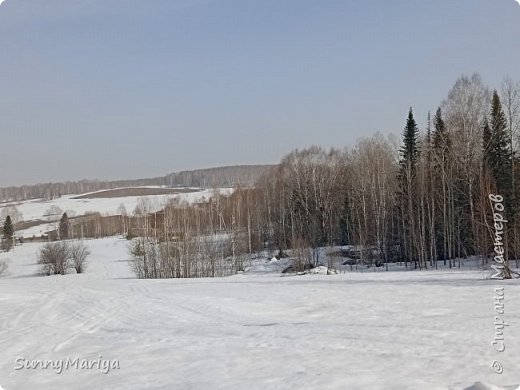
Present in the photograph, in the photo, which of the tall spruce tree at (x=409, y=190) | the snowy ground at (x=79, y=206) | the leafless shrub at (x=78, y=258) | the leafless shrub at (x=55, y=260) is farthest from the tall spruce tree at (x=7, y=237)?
the tall spruce tree at (x=409, y=190)

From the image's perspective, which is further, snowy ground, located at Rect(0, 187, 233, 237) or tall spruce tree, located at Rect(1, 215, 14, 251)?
snowy ground, located at Rect(0, 187, 233, 237)

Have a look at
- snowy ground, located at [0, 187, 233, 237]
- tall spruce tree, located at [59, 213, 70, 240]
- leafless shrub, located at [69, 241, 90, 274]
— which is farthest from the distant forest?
leafless shrub, located at [69, 241, 90, 274]

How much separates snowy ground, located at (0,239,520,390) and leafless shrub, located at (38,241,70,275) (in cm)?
2097

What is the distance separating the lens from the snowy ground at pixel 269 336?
21.8ft

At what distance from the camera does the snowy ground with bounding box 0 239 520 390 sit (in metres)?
6.65

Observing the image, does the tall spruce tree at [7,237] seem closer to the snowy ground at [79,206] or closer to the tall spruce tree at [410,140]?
the snowy ground at [79,206]

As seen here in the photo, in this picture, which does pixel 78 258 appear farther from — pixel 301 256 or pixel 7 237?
pixel 7 237

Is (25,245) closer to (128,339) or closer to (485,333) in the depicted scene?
(128,339)

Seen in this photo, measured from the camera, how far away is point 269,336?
934 cm

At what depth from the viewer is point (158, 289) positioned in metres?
17.6

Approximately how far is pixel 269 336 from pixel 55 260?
105ft

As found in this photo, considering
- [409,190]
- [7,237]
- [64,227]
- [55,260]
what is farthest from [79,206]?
[409,190]

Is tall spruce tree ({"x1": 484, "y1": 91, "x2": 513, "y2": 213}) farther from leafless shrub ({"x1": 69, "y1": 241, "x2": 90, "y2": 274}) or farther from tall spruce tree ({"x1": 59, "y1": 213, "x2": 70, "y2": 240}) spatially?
tall spruce tree ({"x1": 59, "y1": 213, "x2": 70, "y2": 240})

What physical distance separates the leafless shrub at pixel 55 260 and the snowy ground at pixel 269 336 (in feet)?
68.8
